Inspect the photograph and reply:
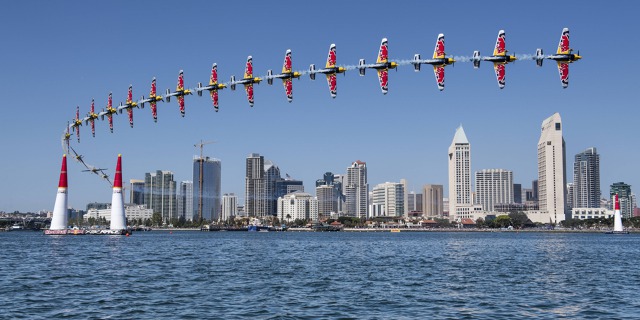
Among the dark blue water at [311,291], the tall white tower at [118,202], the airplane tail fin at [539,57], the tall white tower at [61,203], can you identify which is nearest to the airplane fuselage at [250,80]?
the dark blue water at [311,291]

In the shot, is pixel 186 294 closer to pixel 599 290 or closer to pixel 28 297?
pixel 28 297

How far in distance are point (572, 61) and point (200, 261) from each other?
152ft

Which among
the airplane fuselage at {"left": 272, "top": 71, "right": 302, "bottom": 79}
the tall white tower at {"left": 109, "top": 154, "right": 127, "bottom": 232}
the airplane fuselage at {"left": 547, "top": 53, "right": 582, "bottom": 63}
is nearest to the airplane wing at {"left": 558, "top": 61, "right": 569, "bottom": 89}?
the airplane fuselage at {"left": 547, "top": 53, "right": 582, "bottom": 63}

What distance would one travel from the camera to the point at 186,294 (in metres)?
48.5

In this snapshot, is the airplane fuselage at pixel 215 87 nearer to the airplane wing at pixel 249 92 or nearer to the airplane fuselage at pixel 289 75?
the airplane wing at pixel 249 92

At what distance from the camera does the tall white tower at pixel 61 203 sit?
445ft

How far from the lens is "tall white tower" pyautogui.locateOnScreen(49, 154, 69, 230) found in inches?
5344

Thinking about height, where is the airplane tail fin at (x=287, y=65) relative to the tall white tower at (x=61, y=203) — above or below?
above

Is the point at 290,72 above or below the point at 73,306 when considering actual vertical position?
above

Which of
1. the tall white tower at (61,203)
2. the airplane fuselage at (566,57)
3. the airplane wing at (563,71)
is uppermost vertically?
the airplane fuselage at (566,57)

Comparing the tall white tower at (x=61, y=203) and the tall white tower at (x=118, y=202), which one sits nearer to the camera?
the tall white tower at (x=118, y=202)

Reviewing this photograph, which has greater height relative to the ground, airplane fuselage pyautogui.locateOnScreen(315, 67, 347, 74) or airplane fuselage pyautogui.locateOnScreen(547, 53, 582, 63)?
airplane fuselage pyautogui.locateOnScreen(315, 67, 347, 74)

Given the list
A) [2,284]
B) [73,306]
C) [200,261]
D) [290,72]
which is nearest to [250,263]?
[200,261]

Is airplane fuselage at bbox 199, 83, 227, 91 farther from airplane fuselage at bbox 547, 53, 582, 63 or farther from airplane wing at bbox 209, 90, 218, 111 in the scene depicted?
airplane fuselage at bbox 547, 53, 582, 63
